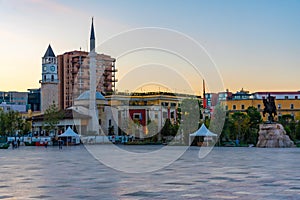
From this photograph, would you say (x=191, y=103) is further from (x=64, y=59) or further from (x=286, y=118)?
(x=64, y=59)

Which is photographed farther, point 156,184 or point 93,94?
point 93,94

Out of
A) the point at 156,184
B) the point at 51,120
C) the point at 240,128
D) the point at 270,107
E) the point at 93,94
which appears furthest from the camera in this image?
the point at 93,94

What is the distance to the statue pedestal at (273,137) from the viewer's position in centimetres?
4194

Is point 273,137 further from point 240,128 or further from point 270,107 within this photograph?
point 240,128

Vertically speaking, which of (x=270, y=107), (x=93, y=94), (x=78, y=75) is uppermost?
(x=78, y=75)

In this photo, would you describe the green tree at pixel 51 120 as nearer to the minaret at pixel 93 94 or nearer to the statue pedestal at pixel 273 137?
the minaret at pixel 93 94

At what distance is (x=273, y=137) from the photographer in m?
42.0

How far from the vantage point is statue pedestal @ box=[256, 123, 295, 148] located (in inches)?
1651

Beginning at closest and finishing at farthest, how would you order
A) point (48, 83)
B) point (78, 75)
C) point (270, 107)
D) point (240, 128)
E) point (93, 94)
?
point (270, 107), point (240, 128), point (93, 94), point (48, 83), point (78, 75)

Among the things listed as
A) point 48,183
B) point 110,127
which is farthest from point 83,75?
point 48,183

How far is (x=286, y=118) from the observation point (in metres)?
73.4

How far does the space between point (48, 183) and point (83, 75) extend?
102520 mm

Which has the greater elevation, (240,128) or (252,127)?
(252,127)

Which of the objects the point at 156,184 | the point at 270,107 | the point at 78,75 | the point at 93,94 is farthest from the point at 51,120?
the point at 156,184
